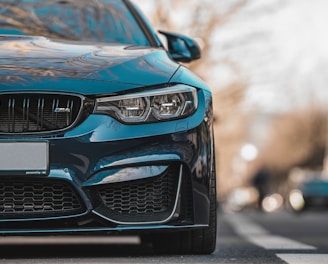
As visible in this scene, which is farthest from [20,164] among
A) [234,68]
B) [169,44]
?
[234,68]

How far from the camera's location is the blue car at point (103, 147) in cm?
522

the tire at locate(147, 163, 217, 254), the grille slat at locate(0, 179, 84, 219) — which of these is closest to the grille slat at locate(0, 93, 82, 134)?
the grille slat at locate(0, 179, 84, 219)

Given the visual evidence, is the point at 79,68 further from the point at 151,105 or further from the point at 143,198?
the point at 143,198

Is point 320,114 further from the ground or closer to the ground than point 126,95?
further from the ground

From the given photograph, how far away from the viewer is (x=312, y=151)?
89062 mm

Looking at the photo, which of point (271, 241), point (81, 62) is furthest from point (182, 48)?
point (271, 241)

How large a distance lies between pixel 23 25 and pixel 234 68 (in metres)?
16.0

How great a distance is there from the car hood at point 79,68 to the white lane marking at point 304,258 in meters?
1.11

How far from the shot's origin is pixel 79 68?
5.53 m

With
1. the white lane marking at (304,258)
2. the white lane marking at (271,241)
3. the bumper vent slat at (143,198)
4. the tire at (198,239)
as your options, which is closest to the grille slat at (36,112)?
the bumper vent slat at (143,198)

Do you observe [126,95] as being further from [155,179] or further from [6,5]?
[6,5]

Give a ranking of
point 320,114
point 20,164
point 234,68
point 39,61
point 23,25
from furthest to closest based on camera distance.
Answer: point 320,114
point 234,68
point 23,25
point 39,61
point 20,164

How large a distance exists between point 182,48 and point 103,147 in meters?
1.96

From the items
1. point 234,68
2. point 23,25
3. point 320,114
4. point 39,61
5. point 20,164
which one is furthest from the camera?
point 320,114
